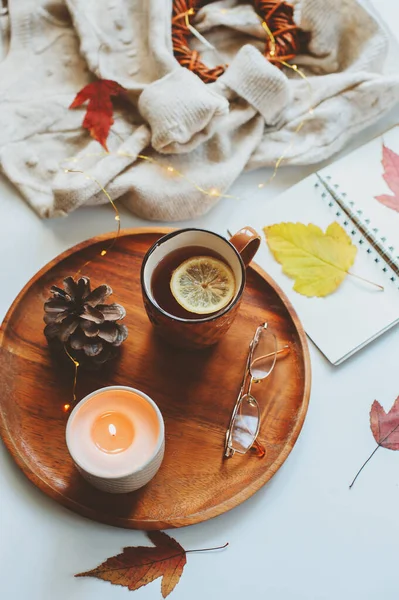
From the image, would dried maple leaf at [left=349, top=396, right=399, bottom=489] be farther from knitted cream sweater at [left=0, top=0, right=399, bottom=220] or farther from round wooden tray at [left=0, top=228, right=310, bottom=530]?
knitted cream sweater at [left=0, top=0, right=399, bottom=220]

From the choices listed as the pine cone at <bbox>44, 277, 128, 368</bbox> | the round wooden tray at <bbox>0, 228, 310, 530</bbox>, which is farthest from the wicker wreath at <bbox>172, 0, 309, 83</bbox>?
the pine cone at <bbox>44, 277, 128, 368</bbox>

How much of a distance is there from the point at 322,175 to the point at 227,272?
0.34 metres

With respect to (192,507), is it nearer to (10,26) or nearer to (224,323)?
(224,323)

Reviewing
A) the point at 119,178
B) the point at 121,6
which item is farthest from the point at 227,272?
the point at 121,6

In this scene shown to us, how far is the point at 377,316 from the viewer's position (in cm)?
Answer: 93

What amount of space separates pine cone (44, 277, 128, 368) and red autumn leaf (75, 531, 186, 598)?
256mm

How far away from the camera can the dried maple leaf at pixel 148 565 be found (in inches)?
30.0

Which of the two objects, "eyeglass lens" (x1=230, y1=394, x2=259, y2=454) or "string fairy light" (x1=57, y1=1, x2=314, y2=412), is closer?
"eyeglass lens" (x1=230, y1=394, x2=259, y2=454)

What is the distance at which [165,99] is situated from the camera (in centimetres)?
94

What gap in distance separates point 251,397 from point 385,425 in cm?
22

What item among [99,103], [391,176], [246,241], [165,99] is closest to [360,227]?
[391,176]

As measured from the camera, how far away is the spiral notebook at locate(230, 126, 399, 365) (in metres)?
0.92

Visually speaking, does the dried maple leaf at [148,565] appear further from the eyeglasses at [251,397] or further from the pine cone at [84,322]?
the pine cone at [84,322]

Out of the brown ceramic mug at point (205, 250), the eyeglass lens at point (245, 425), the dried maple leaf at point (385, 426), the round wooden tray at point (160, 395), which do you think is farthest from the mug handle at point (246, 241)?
the dried maple leaf at point (385, 426)
